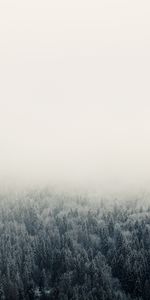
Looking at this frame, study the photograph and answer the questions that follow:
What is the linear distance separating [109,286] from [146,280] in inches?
491

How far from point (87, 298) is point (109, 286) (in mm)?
10805

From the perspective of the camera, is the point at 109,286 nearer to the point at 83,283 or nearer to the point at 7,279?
the point at 83,283

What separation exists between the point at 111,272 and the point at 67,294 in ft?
64.2

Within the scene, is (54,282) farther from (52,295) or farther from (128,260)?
(128,260)

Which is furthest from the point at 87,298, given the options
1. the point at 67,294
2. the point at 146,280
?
the point at 146,280

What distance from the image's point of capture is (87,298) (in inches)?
7072

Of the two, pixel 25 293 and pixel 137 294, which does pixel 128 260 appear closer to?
pixel 137 294

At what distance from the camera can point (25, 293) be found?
187750mm

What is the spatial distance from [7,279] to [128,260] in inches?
1665

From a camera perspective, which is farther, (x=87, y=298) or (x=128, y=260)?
(x=128, y=260)

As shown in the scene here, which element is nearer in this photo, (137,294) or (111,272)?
(137,294)

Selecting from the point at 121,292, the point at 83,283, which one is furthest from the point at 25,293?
the point at 121,292

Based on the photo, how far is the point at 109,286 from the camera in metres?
187

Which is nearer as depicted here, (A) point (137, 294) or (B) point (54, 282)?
(A) point (137, 294)
